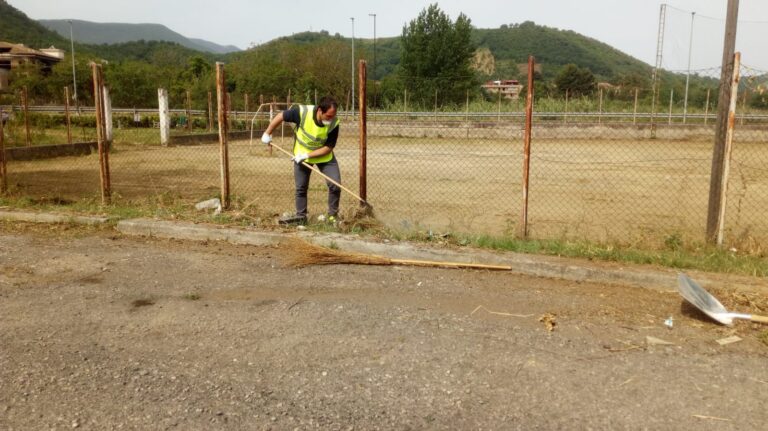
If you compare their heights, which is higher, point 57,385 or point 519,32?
point 519,32

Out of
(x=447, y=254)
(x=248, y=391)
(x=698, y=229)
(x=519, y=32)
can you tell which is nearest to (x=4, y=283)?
(x=248, y=391)

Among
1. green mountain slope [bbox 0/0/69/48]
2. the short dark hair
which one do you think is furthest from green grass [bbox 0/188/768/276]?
green mountain slope [bbox 0/0/69/48]

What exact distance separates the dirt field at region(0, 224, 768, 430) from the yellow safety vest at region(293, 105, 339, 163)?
1.94 meters

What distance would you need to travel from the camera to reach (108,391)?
10.6ft

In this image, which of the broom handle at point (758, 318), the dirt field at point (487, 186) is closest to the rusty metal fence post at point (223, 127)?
the dirt field at point (487, 186)

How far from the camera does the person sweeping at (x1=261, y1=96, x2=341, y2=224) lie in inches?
278

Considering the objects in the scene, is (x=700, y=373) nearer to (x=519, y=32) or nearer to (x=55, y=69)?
(x=55, y=69)

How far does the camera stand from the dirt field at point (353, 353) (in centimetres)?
305

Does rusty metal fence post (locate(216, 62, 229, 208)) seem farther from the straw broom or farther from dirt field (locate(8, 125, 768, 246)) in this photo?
the straw broom

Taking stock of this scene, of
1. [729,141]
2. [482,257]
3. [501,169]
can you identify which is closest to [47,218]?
[482,257]

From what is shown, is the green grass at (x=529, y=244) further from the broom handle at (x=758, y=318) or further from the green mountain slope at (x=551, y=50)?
the green mountain slope at (x=551, y=50)

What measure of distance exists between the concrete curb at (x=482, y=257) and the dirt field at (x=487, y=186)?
0.85 metres

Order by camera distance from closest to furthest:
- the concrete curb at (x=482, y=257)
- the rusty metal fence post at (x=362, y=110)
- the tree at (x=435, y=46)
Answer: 1. the concrete curb at (x=482, y=257)
2. the rusty metal fence post at (x=362, y=110)
3. the tree at (x=435, y=46)

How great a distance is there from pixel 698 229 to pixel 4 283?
24.9 feet
